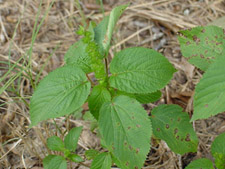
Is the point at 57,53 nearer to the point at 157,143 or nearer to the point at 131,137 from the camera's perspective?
the point at 157,143

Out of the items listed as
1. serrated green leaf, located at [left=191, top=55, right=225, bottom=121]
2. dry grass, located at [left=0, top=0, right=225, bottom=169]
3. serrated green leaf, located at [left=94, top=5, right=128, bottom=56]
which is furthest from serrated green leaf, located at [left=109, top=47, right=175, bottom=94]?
dry grass, located at [left=0, top=0, right=225, bottom=169]

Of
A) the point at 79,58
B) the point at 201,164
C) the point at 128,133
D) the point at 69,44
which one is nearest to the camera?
the point at 128,133

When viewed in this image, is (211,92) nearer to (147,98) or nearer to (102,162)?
(147,98)

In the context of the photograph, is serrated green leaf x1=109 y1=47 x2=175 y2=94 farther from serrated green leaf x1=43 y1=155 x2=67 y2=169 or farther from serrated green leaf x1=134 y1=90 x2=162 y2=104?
serrated green leaf x1=43 y1=155 x2=67 y2=169

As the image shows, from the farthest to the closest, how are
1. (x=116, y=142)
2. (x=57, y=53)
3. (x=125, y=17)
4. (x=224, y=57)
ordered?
(x=125, y=17)
(x=57, y=53)
(x=116, y=142)
(x=224, y=57)

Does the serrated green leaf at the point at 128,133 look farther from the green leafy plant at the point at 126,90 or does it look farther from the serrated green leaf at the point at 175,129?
the serrated green leaf at the point at 175,129

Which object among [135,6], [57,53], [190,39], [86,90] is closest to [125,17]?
[135,6]

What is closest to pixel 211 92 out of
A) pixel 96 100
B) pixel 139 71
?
pixel 139 71
